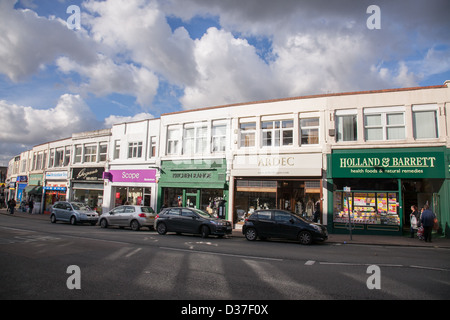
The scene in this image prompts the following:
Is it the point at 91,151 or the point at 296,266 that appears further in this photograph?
the point at 91,151

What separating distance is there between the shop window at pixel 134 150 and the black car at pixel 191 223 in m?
11.8

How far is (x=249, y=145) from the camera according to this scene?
70.9 feet

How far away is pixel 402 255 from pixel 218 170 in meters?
13.5

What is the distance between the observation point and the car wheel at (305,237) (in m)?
13.3

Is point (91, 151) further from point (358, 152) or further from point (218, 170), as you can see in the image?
point (358, 152)

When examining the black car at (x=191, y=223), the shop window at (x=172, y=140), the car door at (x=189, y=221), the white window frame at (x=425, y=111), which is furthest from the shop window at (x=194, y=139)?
the white window frame at (x=425, y=111)

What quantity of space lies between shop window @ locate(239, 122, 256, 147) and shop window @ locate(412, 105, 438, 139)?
9.71m

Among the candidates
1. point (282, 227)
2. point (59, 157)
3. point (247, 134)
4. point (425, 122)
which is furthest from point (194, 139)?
point (59, 157)

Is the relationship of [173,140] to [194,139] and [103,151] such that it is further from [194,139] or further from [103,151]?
[103,151]

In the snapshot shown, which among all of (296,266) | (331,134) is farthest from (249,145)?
(296,266)

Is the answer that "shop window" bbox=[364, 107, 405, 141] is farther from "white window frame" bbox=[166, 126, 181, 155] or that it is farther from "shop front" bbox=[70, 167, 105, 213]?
"shop front" bbox=[70, 167, 105, 213]

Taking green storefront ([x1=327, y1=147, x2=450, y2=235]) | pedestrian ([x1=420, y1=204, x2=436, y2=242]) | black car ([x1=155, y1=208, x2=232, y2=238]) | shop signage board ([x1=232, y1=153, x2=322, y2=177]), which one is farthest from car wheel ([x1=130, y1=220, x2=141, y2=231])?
pedestrian ([x1=420, y1=204, x2=436, y2=242])

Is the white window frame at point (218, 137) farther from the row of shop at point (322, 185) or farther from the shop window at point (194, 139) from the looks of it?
the row of shop at point (322, 185)
